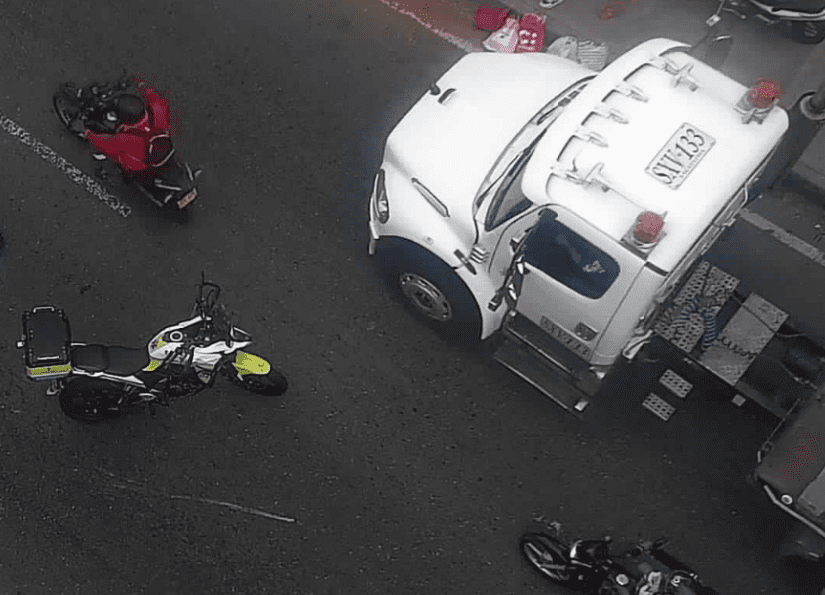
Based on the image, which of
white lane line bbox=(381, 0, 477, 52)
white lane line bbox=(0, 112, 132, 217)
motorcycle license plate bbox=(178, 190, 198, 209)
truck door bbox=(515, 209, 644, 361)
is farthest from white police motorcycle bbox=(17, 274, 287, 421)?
white lane line bbox=(381, 0, 477, 52)

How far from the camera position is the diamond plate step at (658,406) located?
8641 millimetres

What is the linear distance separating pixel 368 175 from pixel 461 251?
81.6 inches

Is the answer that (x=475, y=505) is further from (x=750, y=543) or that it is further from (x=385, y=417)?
(x=750, y=543)

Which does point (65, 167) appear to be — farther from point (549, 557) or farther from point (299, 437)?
point (549, 557)

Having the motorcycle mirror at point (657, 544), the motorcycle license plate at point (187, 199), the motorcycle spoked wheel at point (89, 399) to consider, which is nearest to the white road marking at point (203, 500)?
the motorcycle spoked wheel at point (89, 399)

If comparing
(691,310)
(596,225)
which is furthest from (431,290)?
(691,310)

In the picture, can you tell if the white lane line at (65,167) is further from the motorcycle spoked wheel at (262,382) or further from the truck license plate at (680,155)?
the truck license plate at (680,155)

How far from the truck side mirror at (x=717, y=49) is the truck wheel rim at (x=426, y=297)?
12.3 feet

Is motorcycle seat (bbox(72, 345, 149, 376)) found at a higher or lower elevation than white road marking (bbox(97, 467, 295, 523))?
higher

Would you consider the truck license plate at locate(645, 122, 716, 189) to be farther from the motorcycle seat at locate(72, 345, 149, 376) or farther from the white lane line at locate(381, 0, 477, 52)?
the motorcycle seat at locate(72, 345, 149, 376)

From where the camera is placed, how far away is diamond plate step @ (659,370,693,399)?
8.66 metres

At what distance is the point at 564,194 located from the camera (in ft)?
23.6

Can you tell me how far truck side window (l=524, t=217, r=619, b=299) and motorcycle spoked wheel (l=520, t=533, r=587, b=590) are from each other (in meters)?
2.11

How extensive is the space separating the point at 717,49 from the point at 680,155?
310 centimetres
